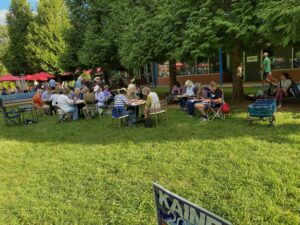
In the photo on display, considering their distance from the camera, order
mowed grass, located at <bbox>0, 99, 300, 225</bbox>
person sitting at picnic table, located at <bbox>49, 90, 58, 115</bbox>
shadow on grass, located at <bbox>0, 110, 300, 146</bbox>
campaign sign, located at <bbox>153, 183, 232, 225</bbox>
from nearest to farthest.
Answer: campaign sign, located at <bbox>153, 183, 232, 225</bbox>
mowed grass, located at <bbox>0, 99, 300, 225</bbox>
shadow on grass, located at <bbox>0, 110, 300, 146</bbox>
person sitting at picnic table, located at <bbox>49, 90, 58, 115</bbox>

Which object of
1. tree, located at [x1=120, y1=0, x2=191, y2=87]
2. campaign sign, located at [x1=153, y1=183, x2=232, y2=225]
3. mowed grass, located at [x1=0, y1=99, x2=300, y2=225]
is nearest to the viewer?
campaign sign, located at [x1=153, y1=183, x2=232, y2=225]

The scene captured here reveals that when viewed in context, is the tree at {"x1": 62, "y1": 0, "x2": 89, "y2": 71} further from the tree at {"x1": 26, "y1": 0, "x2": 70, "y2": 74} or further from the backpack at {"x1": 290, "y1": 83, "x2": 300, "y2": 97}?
the backpack at {"x1": 290, "y1": 83, "x2": 300, "y2": 97}

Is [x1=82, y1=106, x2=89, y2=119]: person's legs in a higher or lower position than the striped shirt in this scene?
lower

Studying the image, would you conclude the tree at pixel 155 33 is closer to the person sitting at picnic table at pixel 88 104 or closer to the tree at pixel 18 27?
the person sitting at picnic table at pixel 88 104

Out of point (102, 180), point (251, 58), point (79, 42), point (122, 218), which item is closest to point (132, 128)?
point (102, 180)

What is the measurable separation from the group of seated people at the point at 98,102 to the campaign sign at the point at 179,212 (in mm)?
7146

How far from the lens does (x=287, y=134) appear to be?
6.75 m

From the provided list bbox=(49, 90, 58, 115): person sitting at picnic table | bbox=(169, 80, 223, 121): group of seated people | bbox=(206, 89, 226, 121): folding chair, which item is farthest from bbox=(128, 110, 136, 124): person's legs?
bbox=(49, 90, 58, 115): person sitting at picnic table

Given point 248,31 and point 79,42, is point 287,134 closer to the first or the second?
point 248,31

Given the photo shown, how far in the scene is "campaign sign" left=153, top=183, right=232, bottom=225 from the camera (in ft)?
5.04

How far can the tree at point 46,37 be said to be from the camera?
33750 millimetres

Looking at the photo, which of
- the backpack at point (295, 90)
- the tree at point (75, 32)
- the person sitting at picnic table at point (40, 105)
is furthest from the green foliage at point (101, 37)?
the backpack at point (295, 90)

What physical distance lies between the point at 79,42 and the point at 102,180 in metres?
19.4

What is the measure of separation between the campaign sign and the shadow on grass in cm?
505
